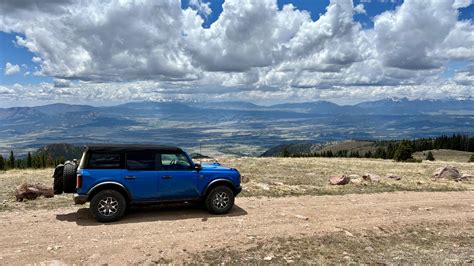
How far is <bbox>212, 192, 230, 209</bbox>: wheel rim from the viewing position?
44.3 feet

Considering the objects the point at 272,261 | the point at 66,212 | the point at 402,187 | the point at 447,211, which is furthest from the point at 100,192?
the point at 402,187

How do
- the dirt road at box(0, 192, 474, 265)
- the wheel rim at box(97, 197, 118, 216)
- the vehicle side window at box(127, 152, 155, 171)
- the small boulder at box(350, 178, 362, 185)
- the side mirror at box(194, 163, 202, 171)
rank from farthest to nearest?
the small boulder at box(350, 178, 362, 185), the side mirror at box(194, 163, 202, 171), the vehicle side window at box(127, 152, 155, 171), the wheel rim at box(97, 197, 118, 216), the dirt road at box(0, 192, 474, 265)

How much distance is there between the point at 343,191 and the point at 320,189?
1.14 metres

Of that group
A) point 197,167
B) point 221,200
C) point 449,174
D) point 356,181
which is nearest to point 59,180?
point 197,167

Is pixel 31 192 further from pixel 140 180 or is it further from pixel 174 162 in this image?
pixel 174 162

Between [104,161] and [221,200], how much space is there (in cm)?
419

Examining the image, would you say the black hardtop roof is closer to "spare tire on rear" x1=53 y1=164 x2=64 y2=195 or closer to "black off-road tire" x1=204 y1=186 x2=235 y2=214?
"spare tire on rear" x1=53 y1=164 x2=64 y2=195

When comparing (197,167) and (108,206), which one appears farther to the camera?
(197,167)

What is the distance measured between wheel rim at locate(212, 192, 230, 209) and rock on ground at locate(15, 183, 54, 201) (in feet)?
25.0

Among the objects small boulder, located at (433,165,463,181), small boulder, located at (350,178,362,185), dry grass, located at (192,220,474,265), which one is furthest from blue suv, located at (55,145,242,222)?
small boulder, located at (433,165,463,181)

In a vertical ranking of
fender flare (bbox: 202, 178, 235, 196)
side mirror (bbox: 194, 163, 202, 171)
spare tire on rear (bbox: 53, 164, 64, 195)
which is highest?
side mirror (bbox: 194, 163, 202, 171)

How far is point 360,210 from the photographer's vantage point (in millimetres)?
14781

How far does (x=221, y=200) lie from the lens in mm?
13578

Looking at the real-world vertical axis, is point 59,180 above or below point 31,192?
above
